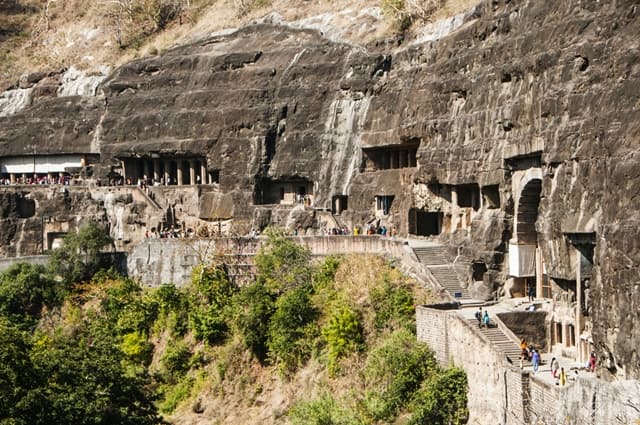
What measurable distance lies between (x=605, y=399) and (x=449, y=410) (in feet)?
37.6

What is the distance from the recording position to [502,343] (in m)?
45.7

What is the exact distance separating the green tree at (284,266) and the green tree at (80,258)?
12.7 metres

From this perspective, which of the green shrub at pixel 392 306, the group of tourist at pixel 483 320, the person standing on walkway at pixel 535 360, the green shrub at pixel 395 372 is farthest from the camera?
the green shrub at pixel 392 306

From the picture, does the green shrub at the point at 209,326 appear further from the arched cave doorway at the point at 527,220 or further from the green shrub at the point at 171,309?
the arched cave doorway at the point at 527,220

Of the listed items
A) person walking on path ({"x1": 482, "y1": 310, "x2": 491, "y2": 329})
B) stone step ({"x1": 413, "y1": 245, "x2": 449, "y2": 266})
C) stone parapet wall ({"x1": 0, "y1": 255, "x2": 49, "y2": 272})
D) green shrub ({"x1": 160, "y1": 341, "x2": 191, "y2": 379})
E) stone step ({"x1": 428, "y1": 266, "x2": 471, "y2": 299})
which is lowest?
green shrub ({"x1": 160, "y1": 341, "x2": 191, "y2": 379})

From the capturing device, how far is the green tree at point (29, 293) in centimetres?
6888

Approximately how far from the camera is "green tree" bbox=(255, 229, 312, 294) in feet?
192

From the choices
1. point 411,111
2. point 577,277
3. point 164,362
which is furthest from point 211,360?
point 577,277

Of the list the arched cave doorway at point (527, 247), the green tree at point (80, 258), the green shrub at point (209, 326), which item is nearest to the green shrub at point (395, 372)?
the arched cave doorway at point (527, 247)

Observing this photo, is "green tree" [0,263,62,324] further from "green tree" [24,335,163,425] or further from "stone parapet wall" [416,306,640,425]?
"stone parapet wall" [416,306,640,425]

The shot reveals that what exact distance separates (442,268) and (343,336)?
602 cm

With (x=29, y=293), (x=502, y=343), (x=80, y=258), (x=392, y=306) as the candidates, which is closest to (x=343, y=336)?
(x=392, y=306)

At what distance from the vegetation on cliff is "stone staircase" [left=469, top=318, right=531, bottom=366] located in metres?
1.97

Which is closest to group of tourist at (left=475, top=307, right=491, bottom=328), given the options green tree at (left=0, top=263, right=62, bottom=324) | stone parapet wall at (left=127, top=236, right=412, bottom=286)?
stone parapet wall at (left=127, top=236, right=412, bottom=286)
